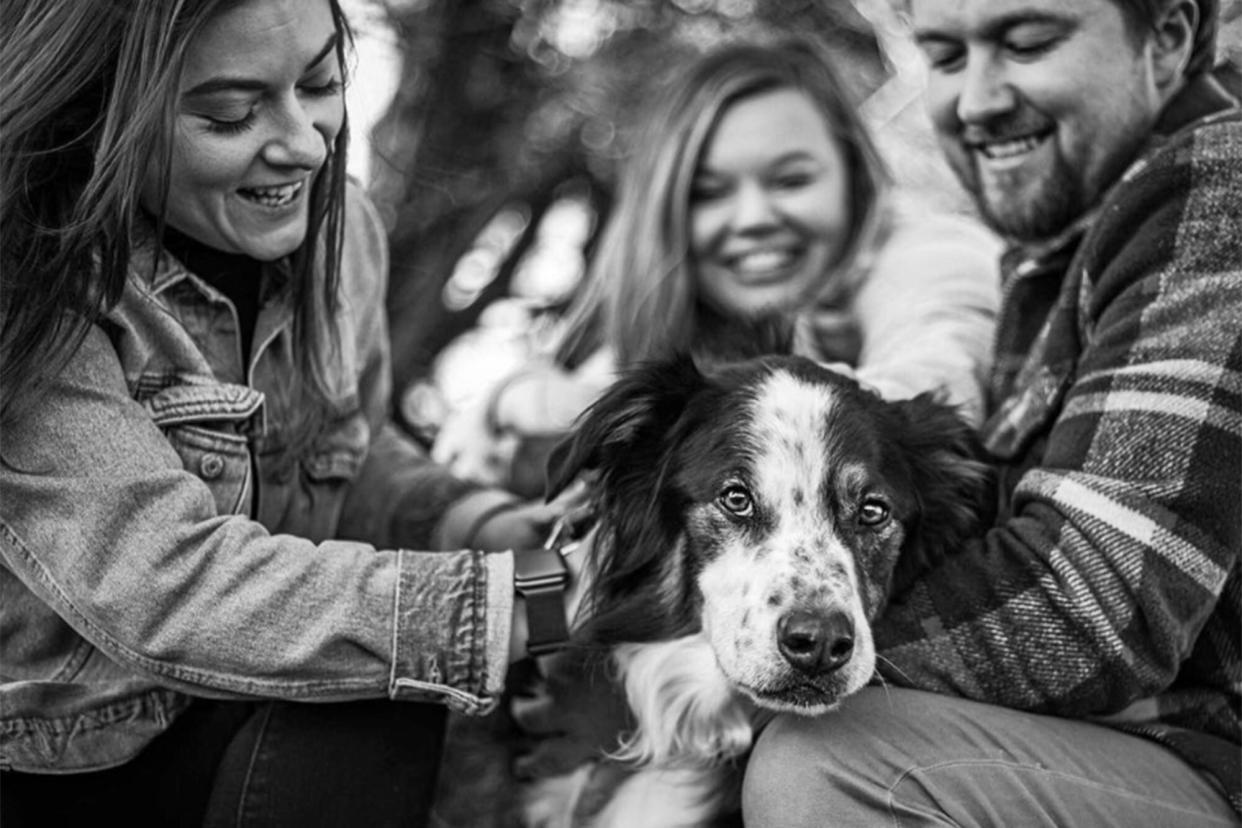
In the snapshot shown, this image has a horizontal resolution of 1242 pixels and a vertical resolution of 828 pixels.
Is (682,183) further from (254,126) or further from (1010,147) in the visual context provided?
(254,126)

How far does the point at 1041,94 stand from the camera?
245 centimetres

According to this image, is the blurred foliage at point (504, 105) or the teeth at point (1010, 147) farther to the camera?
the blurred foliage at point (504, 105)

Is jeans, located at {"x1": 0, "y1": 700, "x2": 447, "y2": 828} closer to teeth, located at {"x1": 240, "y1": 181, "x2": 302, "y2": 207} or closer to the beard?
teeth, located at {"x1": 240, "y1": 181, "x2": 302, "y2": 207}

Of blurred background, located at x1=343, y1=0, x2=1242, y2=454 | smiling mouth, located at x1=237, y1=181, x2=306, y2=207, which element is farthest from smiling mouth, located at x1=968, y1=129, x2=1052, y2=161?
blurred background, located at x1=343, y1=0, x2=1242, y2=454

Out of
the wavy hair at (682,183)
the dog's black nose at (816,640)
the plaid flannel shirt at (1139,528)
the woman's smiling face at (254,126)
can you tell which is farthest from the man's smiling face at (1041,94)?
the woman's smiling face at (254,126)

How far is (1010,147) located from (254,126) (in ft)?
4.83

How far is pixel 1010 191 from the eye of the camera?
2.64m

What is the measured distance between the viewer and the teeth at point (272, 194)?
91.7 inches

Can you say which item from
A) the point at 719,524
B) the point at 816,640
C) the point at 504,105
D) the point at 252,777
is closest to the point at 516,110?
the point at 504,105

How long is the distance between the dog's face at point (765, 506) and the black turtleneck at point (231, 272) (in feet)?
2.24

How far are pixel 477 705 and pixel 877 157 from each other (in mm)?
2103

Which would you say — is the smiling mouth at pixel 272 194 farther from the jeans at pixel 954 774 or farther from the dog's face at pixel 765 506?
the jeans at pixel 954 774

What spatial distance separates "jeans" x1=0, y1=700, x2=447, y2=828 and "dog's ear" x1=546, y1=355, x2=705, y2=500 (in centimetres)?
57

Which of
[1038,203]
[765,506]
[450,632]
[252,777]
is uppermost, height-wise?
[1038,203]
